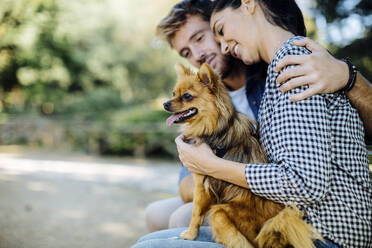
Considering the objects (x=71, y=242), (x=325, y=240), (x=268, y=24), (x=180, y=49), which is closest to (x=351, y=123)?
(x=325, y=240)

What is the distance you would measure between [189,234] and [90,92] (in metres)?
14.6

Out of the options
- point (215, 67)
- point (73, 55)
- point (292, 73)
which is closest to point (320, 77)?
point (292, 73)

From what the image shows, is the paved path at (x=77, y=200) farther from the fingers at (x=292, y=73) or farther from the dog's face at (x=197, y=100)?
the fingers at (x=292, y=73)

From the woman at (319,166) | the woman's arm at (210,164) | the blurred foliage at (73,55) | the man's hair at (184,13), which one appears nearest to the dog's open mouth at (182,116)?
the woman's arm at (210,164)

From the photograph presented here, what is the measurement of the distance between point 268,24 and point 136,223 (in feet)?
12.0

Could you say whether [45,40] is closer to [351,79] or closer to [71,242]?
[71,242]

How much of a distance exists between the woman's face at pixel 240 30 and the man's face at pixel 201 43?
769 millimetres

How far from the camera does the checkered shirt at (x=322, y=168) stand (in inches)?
50.4

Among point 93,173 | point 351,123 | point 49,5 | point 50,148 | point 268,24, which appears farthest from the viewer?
point 49,5

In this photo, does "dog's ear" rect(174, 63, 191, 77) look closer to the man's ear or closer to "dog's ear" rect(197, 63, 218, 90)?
"dog's ear" rect(197, 63, 218, 90)

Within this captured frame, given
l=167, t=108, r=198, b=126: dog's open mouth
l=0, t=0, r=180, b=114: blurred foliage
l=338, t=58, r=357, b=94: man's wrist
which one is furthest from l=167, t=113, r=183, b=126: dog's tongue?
l=0, t=0, r=180, b=114: blurred foliage

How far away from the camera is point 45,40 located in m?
14.2

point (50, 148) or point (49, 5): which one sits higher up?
point (49, 5)

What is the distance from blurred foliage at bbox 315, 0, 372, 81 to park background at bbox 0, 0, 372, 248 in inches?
0.8
